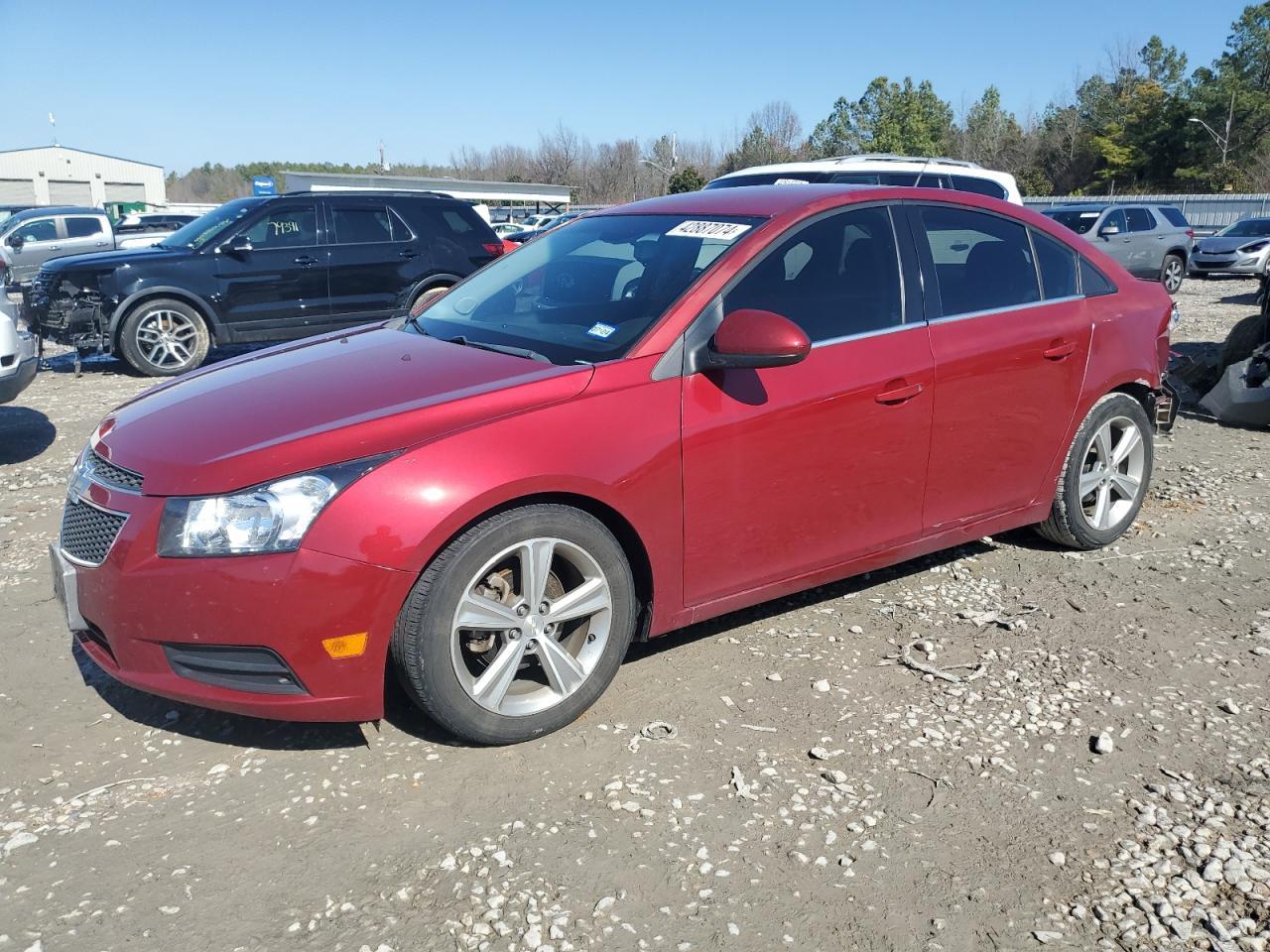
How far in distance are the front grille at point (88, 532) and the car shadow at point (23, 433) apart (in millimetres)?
4457

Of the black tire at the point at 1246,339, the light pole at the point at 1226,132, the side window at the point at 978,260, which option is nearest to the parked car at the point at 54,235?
the black tire at the point at 1246,339

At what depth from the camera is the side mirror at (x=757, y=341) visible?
3.27m

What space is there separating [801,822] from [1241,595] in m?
2.78

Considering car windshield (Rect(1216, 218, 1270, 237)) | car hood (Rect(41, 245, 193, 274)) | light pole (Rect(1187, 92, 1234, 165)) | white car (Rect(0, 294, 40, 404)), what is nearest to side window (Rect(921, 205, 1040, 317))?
white car (Rect(0, 294, 40, 404))

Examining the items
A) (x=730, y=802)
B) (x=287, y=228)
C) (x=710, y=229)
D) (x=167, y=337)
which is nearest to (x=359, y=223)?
(x=287, y=228)

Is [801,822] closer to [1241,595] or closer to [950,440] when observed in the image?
[950,440]

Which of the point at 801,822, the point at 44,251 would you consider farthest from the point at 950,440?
the point at 44,251

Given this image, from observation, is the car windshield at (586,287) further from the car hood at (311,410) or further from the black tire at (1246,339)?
the black tire at (1246,339)

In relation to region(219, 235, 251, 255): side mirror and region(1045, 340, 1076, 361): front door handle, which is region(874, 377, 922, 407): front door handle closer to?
region(1045, 340, 1076, 361): front door handle

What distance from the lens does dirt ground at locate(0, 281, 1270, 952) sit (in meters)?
2.43

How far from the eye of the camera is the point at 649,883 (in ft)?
8.39

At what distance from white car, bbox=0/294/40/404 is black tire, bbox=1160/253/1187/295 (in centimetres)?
1858

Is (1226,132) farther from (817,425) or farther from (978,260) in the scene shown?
(817,425)

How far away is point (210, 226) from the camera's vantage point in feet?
34.4
